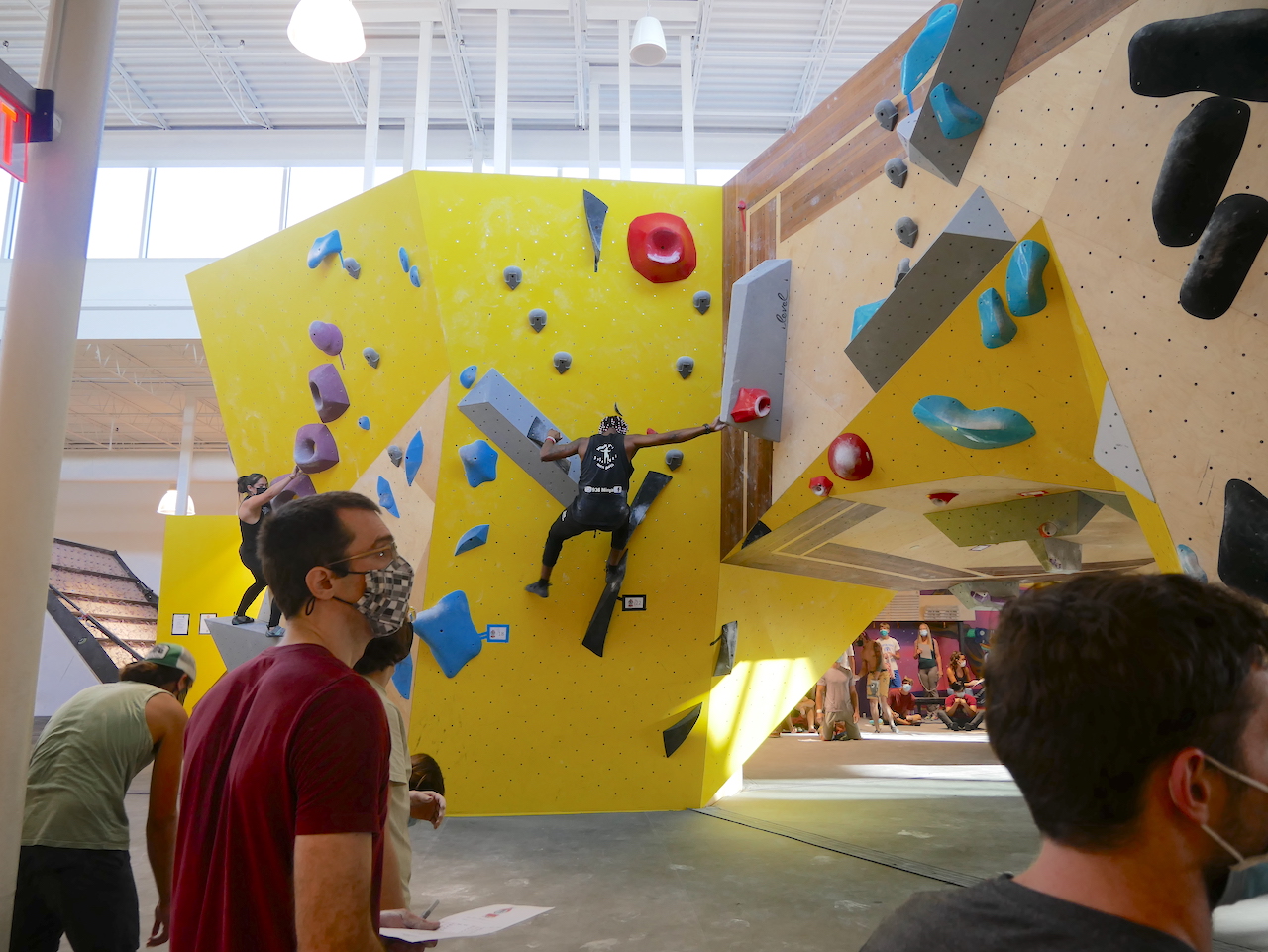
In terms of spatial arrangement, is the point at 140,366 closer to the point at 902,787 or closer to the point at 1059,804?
the point at 902,787

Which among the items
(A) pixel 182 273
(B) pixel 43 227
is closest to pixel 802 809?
(B) pixel 43 227

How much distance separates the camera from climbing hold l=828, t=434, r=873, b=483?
4.58 meters

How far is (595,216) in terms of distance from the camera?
6066 mm

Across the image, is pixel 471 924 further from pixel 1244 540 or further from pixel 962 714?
pixel 962 714

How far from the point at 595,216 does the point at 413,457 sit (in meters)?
2.15

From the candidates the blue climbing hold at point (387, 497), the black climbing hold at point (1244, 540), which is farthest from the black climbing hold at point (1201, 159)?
the blue climbing hold at point (387, 497)

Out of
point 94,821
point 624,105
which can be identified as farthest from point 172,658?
point 624,105

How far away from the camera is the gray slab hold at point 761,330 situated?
5118mm

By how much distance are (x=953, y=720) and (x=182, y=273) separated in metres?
13.1

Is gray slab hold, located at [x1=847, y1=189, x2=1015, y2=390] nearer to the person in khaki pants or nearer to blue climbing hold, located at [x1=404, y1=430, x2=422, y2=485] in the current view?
blue climbing hold, located at [x1=404, y1=430, x2=422, y2=485]

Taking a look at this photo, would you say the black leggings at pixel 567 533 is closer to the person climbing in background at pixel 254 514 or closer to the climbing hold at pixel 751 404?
the climbing hold at pixel 751 404

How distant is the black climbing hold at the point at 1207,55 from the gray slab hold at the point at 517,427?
4382 mm

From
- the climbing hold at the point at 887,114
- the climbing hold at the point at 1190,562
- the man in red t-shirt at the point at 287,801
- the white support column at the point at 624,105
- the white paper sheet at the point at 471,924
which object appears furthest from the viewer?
the white support column at the point at 624,105

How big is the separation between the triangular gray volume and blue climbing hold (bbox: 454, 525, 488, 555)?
377 cm
